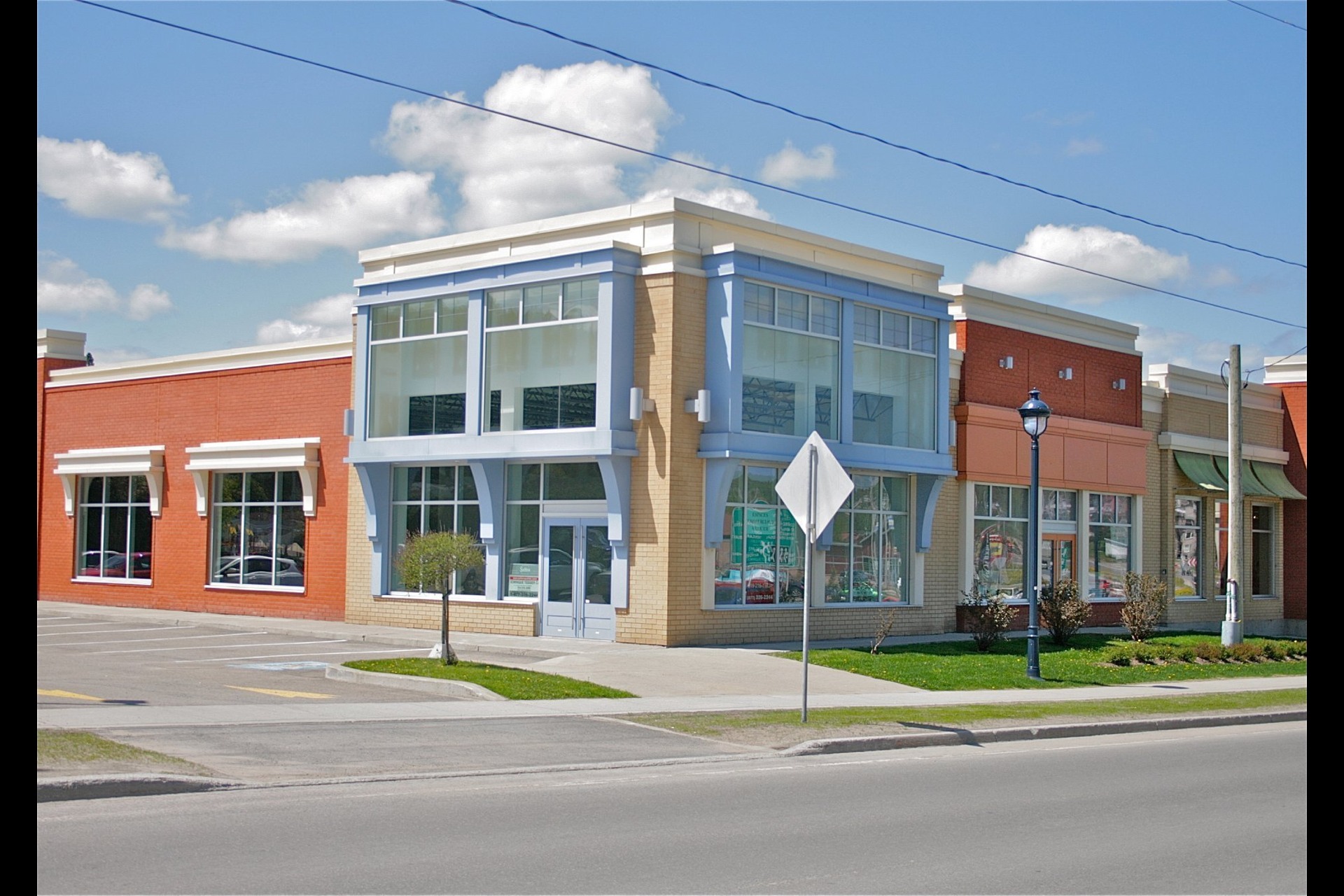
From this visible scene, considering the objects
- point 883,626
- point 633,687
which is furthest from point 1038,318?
point 633,687

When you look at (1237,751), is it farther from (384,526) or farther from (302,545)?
(302,545)

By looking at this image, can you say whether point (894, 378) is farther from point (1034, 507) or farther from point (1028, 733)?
point (1028, 733)

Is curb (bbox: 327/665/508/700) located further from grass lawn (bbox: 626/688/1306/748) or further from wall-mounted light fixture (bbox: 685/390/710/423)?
wall-mounted light fixture (bbox: 685/390/710/423)

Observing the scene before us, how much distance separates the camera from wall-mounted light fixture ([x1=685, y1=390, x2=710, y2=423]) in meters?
23.8

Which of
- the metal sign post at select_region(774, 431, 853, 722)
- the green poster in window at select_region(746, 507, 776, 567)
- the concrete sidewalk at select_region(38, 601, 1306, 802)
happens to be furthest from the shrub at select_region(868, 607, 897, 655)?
the metal sign post at select_region(774, 431, 853, 722)

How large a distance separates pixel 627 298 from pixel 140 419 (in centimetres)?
1670

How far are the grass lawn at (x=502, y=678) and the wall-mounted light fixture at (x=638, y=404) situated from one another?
5941 millimetres

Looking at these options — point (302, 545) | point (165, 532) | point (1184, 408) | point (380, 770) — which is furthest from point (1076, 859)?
point (1184, 408)

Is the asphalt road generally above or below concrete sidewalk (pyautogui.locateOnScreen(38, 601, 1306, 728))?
above

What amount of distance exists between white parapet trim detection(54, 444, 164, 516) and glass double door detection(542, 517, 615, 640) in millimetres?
A: 13071

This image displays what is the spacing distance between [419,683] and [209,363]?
18.2m

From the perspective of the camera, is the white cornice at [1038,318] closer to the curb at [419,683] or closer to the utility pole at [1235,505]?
the utility pole at [1235,505]

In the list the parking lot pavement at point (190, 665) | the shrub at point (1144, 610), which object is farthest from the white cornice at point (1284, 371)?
the parking lot pavement at point (190, 665)

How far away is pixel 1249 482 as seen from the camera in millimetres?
38938
